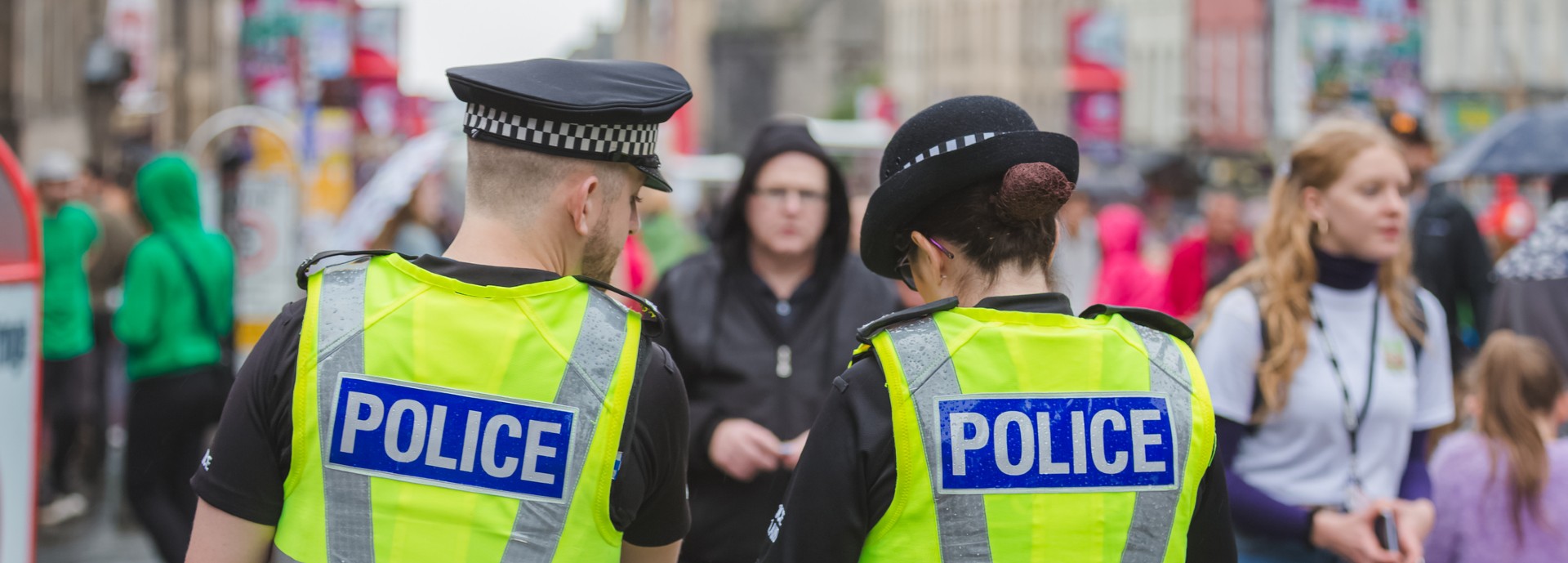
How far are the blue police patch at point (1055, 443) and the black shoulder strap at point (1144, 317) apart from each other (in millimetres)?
144

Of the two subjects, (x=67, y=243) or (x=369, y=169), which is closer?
(x=67, y=243)

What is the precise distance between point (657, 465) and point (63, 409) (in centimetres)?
794

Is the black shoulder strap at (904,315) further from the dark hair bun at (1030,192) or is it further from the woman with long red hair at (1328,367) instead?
the woman with long red hair at (1328,367)

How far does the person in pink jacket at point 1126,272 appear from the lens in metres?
10.5

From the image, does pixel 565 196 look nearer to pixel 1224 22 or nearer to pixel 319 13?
pixel 319 13

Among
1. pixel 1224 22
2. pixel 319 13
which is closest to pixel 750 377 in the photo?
pixel 319 13

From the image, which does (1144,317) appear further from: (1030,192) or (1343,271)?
(1343,271)

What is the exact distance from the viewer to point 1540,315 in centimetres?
576

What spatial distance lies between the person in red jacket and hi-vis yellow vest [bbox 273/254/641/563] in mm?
7697

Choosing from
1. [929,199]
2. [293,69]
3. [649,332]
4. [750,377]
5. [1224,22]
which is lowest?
[750,377]

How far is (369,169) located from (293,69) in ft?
23.4

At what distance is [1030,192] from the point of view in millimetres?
2441

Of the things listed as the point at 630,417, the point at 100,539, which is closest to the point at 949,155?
the point at 630,417

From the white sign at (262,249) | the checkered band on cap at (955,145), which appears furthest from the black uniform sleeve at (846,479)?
the white sign at (262,249)
